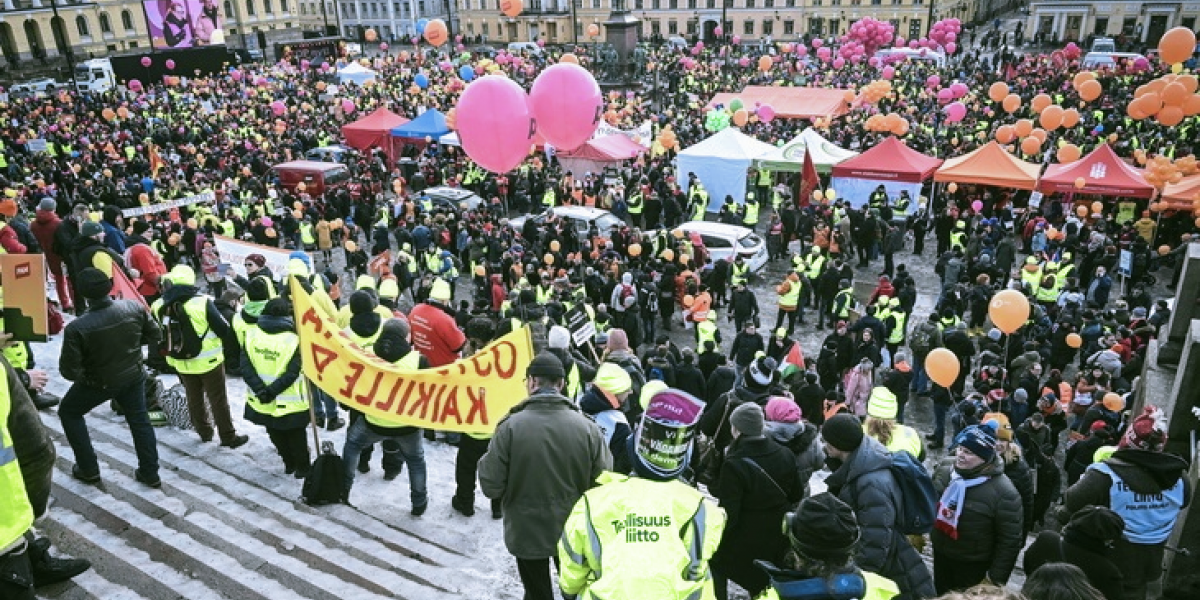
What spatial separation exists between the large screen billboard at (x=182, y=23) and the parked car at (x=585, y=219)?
3013cm

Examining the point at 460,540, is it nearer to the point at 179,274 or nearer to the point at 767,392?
the point at 767,392

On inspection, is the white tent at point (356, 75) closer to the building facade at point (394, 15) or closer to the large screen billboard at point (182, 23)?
the large screen billboard at point (182, 23)

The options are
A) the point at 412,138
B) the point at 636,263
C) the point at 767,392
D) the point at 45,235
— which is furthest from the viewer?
the point at 412,138

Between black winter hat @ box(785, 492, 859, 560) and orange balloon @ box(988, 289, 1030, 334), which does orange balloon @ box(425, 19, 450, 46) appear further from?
black winter hat @ box(785, 492, 859, 560)

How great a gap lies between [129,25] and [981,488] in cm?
7095

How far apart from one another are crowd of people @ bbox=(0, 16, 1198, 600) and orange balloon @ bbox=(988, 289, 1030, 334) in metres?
0.52

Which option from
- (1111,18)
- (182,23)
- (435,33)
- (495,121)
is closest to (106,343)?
(495,121)

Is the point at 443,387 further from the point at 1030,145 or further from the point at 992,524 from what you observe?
the point at 1030,145

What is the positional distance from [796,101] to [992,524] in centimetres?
2348

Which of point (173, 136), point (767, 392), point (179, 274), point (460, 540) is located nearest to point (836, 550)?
point (460, 540)

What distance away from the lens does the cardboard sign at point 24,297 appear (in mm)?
5348

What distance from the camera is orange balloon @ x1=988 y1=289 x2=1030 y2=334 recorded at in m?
9.23

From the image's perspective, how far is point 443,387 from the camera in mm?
5391

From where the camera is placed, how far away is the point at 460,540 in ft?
17.8
